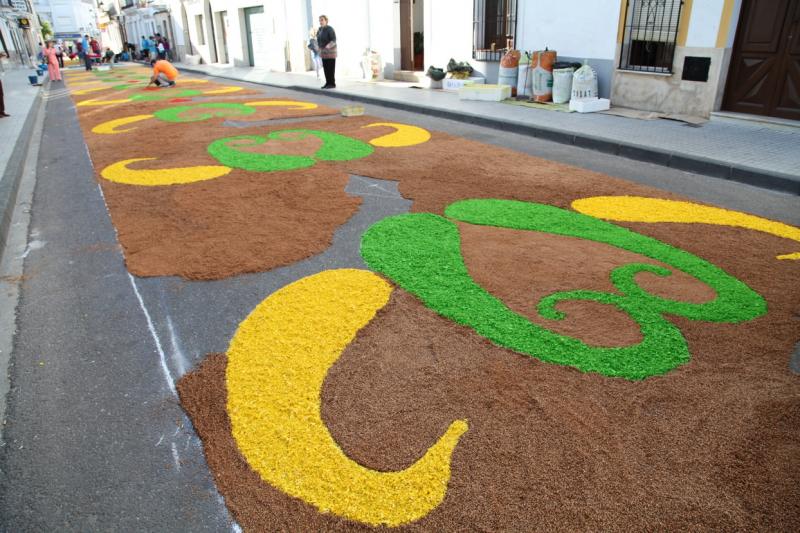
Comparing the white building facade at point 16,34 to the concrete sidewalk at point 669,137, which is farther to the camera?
the white building facade at point 16,34

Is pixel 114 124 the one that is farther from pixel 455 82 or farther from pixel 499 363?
pixel 499 363

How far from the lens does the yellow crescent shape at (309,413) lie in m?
1.96

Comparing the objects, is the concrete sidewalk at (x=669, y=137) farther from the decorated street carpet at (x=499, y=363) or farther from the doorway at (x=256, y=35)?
the doorway at (x=256, y=35)

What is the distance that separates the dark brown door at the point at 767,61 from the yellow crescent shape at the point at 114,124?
34.7ft

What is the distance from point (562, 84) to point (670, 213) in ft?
22.4

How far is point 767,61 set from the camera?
8578 mm

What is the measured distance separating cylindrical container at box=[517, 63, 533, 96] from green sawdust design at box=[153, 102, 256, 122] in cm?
587

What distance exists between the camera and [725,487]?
6.43 ft

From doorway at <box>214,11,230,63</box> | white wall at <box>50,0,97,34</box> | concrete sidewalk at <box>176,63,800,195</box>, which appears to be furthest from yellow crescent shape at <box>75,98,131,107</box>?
white wall at <box>50,0,97,34</box>

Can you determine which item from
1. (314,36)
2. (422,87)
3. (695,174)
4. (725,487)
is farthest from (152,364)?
(314,36)

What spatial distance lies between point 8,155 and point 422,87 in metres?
10.4

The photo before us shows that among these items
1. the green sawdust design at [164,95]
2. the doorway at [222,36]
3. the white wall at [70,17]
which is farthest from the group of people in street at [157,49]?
the white wall at [70,17]

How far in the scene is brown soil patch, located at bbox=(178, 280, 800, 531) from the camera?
188 cm

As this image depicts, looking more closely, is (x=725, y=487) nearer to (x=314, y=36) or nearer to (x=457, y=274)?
(x=457, y=274)
